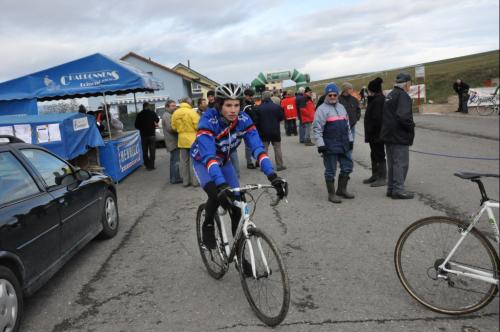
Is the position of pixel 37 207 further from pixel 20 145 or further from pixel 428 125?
pixel 428 125

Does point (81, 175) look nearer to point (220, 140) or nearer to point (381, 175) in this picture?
point (220, 140)

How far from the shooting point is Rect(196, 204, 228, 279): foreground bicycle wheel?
4.04 meters

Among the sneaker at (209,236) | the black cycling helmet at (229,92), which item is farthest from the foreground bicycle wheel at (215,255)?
the black cycling helmet at (229,92)

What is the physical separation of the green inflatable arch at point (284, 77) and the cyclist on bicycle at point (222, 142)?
37.2 meters

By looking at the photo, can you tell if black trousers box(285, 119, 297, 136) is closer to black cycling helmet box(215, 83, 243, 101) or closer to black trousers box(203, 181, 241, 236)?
black trousers box(203, 181, 241, 236)

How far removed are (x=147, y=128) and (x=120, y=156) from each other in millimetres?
1382

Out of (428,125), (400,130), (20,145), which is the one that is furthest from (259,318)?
(428,125)

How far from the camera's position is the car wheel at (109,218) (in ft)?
18.8

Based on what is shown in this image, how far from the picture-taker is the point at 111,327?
3.45 meters

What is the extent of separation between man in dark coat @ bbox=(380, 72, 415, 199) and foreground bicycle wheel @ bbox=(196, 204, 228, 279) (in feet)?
11.7

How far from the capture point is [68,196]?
179 inches

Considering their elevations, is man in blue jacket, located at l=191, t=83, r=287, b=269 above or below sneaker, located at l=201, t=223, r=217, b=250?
above

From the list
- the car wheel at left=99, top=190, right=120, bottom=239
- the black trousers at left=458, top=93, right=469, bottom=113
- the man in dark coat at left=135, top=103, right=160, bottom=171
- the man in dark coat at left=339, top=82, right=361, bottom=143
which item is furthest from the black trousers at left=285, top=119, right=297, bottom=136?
the car wheel at left=99, top=190, right=120, bottom=239

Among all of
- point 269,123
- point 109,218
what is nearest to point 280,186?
point 109,218
